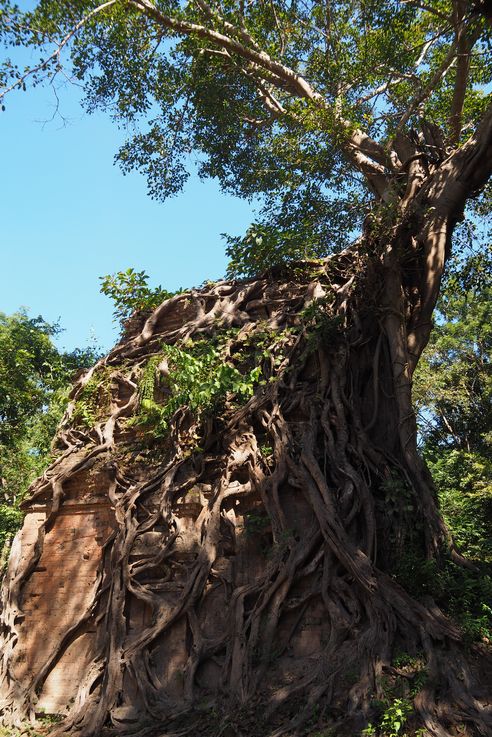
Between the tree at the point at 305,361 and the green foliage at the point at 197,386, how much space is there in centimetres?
7

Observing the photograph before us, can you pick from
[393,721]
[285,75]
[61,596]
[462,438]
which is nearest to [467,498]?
[393,721]

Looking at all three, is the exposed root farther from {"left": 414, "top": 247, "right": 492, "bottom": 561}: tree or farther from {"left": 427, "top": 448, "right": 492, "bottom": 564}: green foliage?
{"left": 414, "top": 247, "right": 492, "bottom": 561}: tree

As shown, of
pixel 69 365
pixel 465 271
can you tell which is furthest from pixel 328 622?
pixel 69 365

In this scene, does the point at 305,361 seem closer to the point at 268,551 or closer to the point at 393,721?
the point at 268,551

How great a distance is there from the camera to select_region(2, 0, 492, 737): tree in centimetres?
464

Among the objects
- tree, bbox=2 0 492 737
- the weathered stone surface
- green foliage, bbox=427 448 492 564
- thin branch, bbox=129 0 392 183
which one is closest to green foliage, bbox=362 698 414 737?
tree, bbox=2 0 492 737

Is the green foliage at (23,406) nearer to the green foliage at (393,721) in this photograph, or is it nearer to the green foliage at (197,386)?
the green foliage at (197,386)

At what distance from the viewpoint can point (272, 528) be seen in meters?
5.27

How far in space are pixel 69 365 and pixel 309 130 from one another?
25.5 feet

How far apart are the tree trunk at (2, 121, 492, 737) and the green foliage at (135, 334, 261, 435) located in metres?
0.08

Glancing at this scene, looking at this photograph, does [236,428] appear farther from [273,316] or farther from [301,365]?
[273,316]

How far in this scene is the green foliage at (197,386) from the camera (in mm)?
6129

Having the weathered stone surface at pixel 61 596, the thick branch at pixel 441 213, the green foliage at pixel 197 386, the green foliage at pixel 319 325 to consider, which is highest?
the thick branch at pixel 441 213

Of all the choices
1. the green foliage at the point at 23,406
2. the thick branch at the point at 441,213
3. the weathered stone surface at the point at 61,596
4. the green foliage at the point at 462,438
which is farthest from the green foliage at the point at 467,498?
the green foliage at the point at 23,406
